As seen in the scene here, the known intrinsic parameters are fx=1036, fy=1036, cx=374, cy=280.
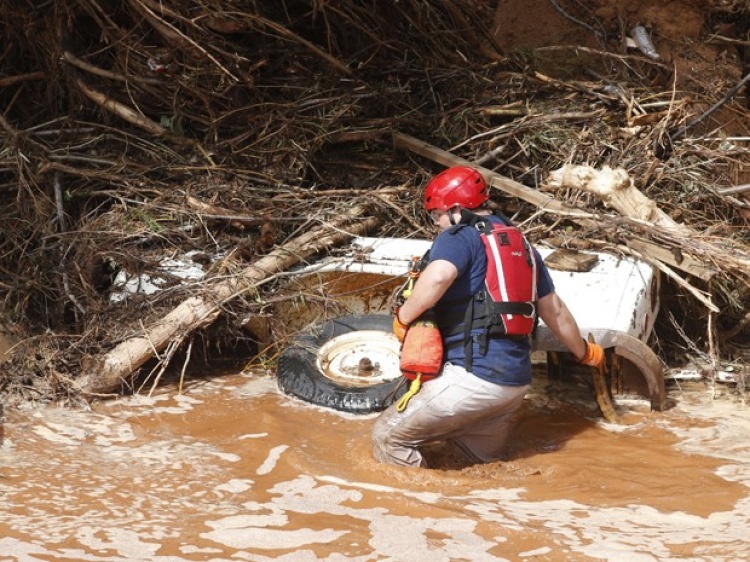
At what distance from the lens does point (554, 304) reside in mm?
5441

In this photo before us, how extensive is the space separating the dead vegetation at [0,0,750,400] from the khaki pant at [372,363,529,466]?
175 cm

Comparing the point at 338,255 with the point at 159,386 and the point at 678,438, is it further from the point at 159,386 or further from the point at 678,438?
the point at 678,438

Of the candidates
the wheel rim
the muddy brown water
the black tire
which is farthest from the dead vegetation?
the muddy brown water

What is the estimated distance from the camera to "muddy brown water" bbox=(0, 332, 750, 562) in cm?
425

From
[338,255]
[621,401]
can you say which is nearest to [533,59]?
[338,255]

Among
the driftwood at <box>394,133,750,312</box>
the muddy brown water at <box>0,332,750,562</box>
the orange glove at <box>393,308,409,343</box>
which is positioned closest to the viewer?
the muddy brown water at <box>0,332,750,562</box>

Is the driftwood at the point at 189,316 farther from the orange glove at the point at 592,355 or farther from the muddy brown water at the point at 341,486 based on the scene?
the orange glove at the point at 592,355

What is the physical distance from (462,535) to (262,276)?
2922 millimetres

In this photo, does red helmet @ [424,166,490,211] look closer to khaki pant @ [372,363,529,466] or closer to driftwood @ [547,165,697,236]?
khaki pant @ [372,363,529,466]

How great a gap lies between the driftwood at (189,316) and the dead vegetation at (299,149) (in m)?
0.02

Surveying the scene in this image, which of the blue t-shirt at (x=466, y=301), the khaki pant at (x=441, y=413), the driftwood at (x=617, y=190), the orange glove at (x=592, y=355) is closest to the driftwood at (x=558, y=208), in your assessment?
the driftwood at (x=617, y=190)

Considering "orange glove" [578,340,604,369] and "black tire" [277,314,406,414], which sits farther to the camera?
"black tire" [277,314,406,414]

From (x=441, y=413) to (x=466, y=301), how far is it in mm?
577

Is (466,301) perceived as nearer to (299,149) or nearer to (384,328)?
(384,328)
